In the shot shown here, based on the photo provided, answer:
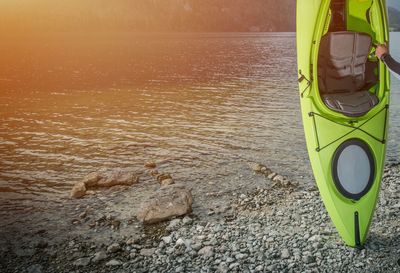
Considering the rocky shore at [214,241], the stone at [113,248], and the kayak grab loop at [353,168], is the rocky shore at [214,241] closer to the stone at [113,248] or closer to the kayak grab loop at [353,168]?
the stone at [113,248]

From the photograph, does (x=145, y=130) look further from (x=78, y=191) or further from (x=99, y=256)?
(x=99, y=256)

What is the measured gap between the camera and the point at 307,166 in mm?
12945

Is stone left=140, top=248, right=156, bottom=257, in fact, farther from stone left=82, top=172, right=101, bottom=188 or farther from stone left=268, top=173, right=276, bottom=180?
stone left=268, top=173, right=276, bottom=180

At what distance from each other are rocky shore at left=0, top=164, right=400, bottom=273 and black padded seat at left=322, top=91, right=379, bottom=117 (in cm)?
253

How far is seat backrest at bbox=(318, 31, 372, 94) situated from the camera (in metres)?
8.84

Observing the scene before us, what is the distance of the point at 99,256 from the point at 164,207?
215cm

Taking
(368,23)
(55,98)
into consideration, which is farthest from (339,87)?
(55,98)

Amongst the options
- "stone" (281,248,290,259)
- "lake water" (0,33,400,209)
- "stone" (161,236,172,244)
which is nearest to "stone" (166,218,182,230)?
"stone" (161,236,172,244)

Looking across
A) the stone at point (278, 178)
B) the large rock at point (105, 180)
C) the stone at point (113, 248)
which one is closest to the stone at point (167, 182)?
the large rock at point (105, 180)

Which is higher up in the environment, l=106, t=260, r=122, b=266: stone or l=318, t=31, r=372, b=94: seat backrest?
l=318, t=31, r=372, b=94: seat backrest

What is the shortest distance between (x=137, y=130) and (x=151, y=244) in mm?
11011

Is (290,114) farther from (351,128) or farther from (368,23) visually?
(351,128)

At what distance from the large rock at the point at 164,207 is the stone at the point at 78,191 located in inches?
94.1

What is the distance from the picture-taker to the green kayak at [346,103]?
7598 mm
